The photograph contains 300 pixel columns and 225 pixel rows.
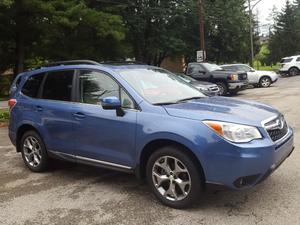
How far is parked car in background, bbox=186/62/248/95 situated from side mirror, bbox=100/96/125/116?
14.4 metres

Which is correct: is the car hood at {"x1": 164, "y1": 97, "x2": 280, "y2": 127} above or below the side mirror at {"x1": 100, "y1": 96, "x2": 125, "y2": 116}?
below

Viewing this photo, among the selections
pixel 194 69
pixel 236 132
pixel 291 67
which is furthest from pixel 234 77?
pixel 291 67

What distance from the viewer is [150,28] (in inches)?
1224

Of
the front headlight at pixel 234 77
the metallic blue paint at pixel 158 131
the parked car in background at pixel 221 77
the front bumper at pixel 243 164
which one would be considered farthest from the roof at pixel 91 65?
the front headlight at pixel 234 77

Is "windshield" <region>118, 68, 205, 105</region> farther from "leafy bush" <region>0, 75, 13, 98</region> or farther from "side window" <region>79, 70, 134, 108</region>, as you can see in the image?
"leafy bush" <region>0, 75, 13, 98</region>

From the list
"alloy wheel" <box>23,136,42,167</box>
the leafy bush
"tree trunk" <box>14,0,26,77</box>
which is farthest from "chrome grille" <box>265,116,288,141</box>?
the leafy bush

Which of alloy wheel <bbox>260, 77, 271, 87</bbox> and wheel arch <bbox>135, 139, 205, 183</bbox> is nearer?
wheel arch <bbox>135, 139, 205, 183</bbox>

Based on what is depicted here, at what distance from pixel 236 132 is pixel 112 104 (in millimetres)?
1503

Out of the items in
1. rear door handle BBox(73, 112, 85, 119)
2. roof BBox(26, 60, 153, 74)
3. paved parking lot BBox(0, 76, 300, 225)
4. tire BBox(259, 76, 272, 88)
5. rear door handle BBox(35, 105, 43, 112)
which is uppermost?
Answer: roof BBox(26, 60, 153, 74)

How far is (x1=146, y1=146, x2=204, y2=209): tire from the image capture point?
4582mm

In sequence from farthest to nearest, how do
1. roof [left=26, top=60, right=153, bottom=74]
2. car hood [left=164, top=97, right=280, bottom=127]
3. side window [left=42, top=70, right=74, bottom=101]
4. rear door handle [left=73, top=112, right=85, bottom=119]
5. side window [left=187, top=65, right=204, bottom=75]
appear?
1. side window [left=187, top=65, right=204, bottom=75]
2. side window [left=42, top=70, right=74, bottom=101]
3. roof [left=26, top=60, right=153, bottom=74]
4. rear door handle [left=73, top=112, right=85, bottom=119]
5. car hood [left=164, top=97, right=280, bottom=127]

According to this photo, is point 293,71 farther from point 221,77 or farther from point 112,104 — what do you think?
point 112,104

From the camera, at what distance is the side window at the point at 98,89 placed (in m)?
5.28

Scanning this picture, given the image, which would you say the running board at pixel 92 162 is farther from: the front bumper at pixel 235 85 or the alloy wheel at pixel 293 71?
the alloy wheel at pixel 293 71
